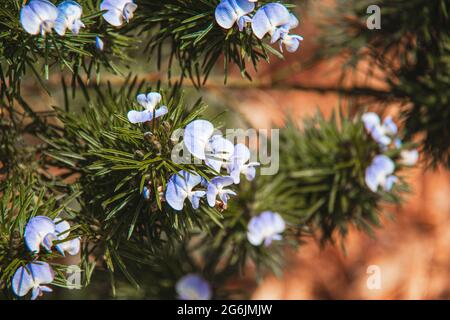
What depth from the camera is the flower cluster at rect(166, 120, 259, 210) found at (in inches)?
23.2

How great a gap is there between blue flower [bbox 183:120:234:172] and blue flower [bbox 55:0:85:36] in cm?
17

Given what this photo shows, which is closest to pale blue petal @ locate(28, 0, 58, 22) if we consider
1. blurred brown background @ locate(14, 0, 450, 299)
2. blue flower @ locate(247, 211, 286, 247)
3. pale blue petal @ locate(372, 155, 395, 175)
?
blue flower @ locate(247, 211, 286, 247)

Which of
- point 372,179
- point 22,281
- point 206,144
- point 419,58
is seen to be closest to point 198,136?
point 206,144

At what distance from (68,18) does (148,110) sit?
134 mm

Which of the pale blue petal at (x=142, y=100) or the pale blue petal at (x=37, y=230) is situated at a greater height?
the pale blue petal at (x=142, y=100)

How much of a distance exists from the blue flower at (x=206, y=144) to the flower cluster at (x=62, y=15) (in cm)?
17

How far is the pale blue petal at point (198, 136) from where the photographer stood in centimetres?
59

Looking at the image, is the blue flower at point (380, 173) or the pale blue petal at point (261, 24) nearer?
the pale blue petal at point (261, 24)

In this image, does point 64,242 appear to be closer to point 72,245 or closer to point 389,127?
point 72,245

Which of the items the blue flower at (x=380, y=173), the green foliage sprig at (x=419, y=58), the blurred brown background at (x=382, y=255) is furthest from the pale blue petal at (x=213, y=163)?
the blurred brown background at (x=382, y=255)

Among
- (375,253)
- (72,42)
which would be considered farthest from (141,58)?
(375,253)

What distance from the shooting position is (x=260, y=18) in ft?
2.03

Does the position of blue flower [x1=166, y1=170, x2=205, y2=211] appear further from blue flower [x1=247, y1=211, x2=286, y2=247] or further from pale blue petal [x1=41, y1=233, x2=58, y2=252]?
blue flower [x1=247, y1=211, x2=286, y2=247]

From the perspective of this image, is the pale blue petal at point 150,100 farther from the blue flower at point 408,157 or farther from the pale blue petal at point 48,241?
the blue flower at point 408,157
